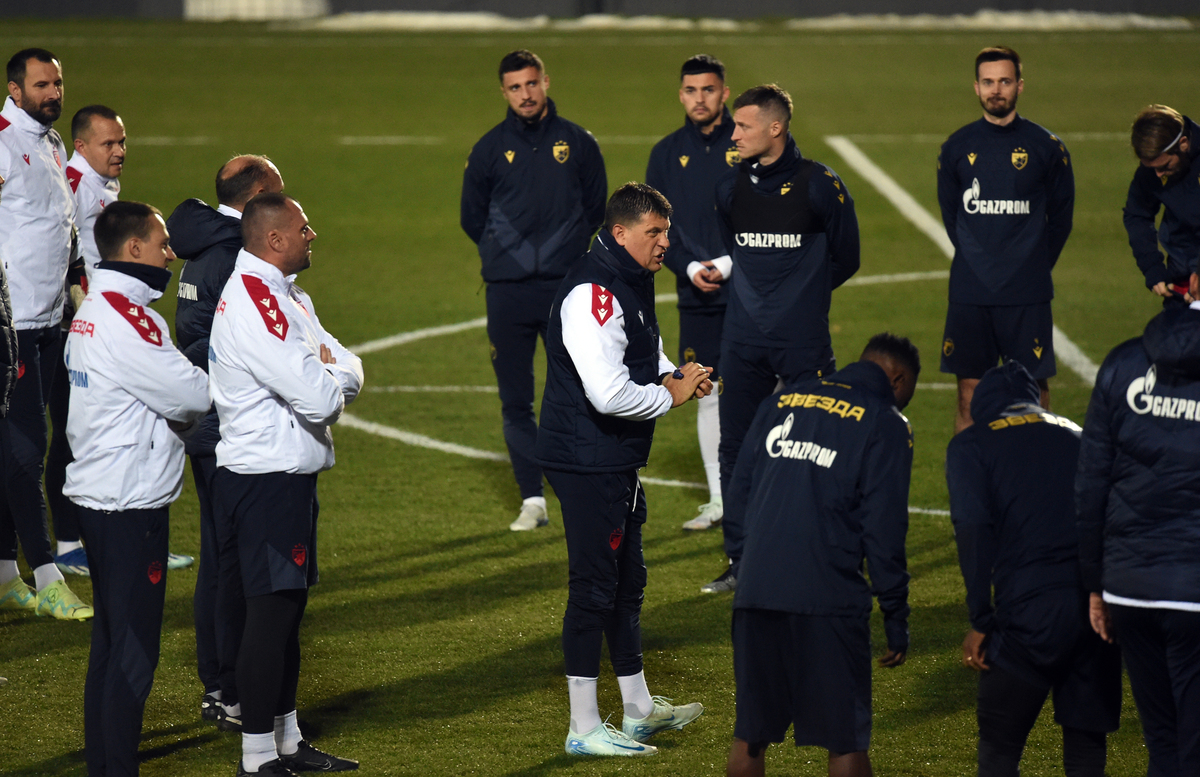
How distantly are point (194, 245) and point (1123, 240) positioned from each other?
43.6 ft

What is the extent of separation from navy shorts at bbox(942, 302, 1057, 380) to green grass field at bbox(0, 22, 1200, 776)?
91 cm

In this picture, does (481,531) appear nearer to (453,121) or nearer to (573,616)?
(573,616)

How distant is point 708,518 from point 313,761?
338 cm

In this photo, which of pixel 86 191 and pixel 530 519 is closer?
pixel 86 191

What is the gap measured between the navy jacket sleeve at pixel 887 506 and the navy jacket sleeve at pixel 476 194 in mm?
4298

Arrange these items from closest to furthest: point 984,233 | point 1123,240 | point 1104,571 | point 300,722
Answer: point 1104,571 → point 300,722 → point 984,233 → point 1123,240

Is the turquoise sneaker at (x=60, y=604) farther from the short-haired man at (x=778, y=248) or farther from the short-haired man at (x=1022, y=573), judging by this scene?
the short-haired man at (x=1022, y=573)

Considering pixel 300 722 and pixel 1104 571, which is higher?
pixel 1104 571

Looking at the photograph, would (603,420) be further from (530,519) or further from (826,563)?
(530,519)

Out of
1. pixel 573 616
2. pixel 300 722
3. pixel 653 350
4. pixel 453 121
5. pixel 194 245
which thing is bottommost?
pixel 300 722

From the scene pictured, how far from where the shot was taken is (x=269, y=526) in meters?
4.93

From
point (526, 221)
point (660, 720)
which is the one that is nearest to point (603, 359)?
point (660, 720)

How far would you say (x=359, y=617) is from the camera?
690 cm

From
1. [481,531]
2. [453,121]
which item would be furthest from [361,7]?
[481,531]
